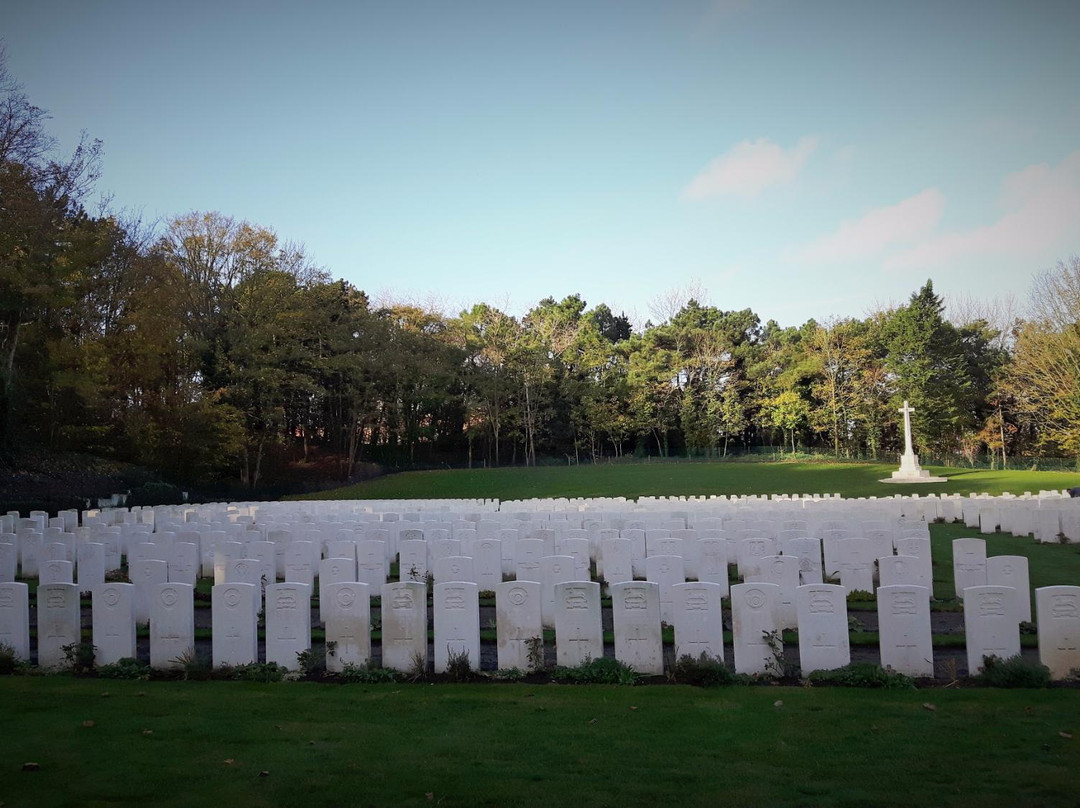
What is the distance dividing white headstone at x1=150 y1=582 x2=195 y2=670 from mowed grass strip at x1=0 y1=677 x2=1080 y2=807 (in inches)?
24.2

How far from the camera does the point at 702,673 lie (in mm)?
7055

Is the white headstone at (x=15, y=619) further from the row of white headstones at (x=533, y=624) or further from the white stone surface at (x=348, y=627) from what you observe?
the white stone surface at (x=348, y=627)

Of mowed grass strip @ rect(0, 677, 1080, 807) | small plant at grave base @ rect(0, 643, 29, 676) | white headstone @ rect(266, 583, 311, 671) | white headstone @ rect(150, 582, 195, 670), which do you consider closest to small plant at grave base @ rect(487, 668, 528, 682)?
mowed grass strip @ rect(0, 677, 1080, 807)

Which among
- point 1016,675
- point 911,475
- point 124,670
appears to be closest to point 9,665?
point 124,670

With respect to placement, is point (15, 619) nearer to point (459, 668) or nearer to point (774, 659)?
point (459, 668)

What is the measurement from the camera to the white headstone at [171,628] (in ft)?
25.5

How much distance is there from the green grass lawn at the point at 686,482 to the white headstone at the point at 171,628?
31.0 meters

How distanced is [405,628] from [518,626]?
3.61ft

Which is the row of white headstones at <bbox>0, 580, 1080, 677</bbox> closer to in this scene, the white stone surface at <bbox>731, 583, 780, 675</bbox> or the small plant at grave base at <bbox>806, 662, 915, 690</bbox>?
the white stone surface at <bbox>731, 583, 780, 675</bbox>

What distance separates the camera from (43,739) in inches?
225

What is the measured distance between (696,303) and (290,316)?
34.1 meters

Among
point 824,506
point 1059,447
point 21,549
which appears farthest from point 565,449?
point 21,549

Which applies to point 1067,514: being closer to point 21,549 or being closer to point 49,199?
point 21,549

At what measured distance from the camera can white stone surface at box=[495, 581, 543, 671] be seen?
773 cm
